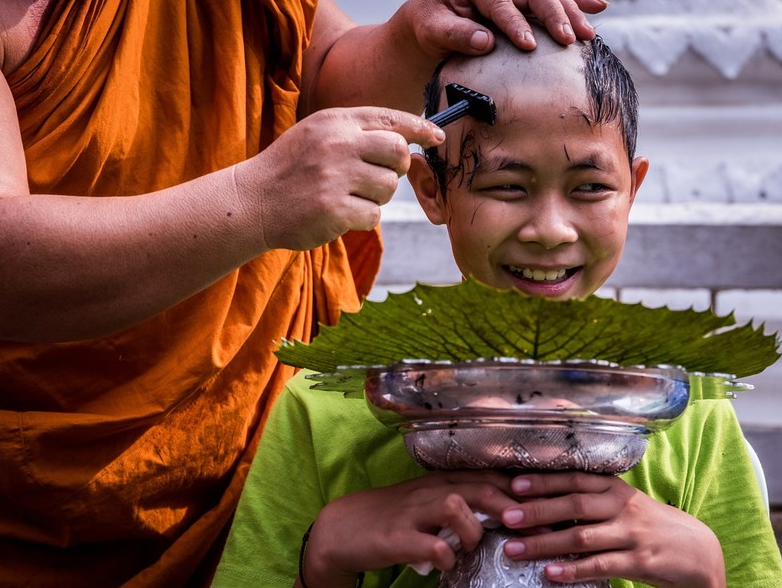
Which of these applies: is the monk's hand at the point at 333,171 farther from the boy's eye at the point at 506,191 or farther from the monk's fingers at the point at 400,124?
the boy's eye at the point at 506,191

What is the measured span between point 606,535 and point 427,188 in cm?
60

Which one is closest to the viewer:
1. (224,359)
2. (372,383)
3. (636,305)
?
(636,305)

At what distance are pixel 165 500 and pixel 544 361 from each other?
849mm

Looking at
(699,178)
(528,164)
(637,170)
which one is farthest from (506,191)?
(699,178)

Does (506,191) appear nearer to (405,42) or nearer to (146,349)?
(405,42)

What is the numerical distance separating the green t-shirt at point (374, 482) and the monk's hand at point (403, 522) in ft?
0.50

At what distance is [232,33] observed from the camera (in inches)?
68.2

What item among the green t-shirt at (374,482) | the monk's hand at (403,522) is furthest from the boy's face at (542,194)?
the monk's hand at (403,522)

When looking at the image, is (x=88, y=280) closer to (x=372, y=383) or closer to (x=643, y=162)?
(x=372, y=383)

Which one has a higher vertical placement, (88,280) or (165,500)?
(88,280)

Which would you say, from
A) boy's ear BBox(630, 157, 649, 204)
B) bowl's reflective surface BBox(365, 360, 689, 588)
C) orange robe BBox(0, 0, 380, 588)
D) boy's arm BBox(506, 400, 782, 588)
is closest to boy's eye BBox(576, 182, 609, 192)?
boy's ear BBox(630, 157, 649, 204)

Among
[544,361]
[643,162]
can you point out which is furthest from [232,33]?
[544,361]

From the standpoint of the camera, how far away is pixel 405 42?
5.69ft

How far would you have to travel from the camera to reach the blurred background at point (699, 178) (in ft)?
9.23
